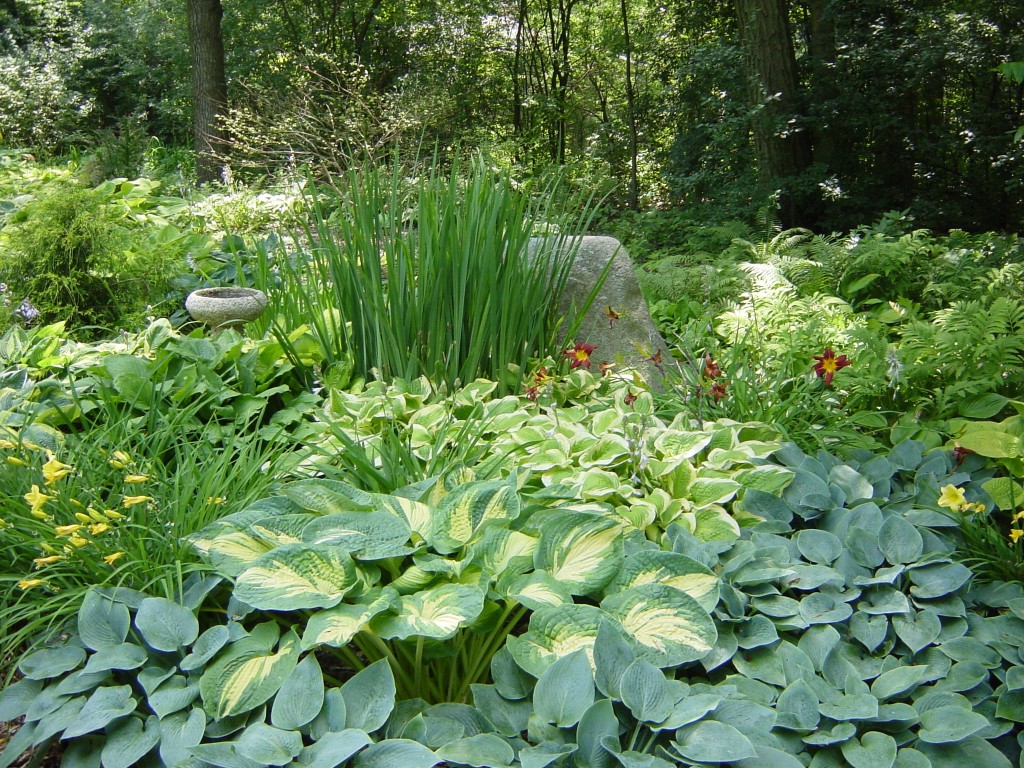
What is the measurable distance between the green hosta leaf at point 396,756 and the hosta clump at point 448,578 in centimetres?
19

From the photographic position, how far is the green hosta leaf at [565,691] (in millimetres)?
1503

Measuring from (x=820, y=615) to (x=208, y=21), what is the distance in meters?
11.1

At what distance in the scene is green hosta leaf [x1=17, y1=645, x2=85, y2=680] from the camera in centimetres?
164

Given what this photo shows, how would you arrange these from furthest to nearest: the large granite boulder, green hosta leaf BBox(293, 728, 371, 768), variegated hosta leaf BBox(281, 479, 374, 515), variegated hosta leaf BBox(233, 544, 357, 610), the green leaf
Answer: the large granite boulder
variegated hosta leaf BBox(281, 479, 374, 515)
variegated hosta leaf BBox(233, 544, 357, 610)
the green leaf
green hosta leaf BBox(293, 728, 371, 768)

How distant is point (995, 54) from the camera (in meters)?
7.64

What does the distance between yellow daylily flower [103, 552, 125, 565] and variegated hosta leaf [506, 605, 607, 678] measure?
2.86 ft

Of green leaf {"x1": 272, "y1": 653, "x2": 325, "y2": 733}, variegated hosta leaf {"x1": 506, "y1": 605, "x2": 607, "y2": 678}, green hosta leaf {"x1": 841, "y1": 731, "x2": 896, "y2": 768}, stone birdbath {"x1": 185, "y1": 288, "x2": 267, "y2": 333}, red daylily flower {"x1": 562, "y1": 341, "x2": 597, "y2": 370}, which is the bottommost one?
green hosta leaf {"x1": 841, "y1": 731, "x2": 896, "y2": 768}

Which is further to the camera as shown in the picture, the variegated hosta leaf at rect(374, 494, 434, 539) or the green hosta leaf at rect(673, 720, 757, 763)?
the variegated hosta leaf at rect(374, 494, 434, 539)

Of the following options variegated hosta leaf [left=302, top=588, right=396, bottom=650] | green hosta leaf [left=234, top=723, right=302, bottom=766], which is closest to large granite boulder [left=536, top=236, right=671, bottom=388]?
variegated hosta leaf [left=302, top=588, right=396, bottom=650]

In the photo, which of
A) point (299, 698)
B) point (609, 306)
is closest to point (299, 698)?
point (299, 698)

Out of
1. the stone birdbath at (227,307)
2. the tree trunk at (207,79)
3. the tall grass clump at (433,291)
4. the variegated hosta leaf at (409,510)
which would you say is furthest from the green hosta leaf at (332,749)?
the tree trunk at (207,79)

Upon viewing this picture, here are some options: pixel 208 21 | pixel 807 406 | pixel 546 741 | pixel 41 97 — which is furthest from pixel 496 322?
pixel 41 97

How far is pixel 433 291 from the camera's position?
3076 millimetres

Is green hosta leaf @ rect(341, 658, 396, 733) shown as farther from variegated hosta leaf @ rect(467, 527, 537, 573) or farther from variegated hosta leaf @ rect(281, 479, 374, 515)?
variegated hosta leaf @ rect(281, 479, 374, 515)
